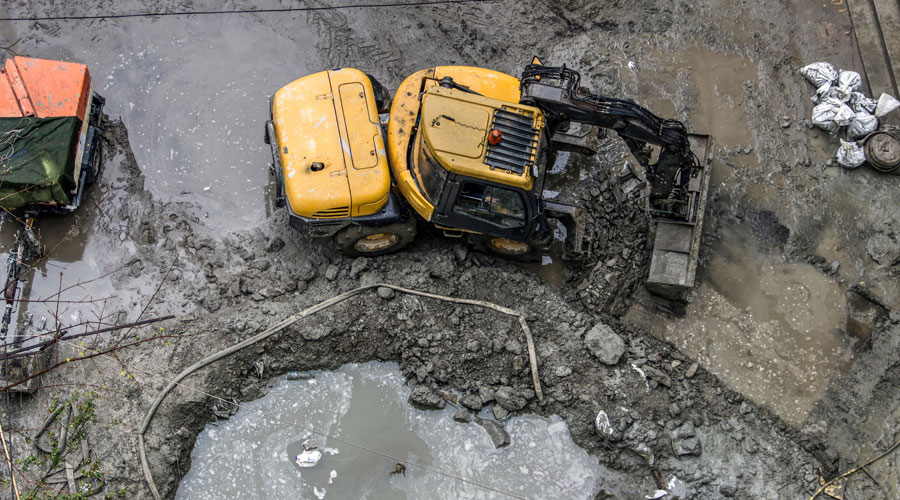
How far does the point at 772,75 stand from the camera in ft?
33.1

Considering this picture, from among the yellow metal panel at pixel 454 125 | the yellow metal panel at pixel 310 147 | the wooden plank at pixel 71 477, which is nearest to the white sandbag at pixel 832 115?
the yellow metal panel at pixel 454 125

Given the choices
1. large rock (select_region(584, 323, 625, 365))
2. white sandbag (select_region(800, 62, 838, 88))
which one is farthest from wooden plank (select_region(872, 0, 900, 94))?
large rock (select_region(584, 323, 625, 365))

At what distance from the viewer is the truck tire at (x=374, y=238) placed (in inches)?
332

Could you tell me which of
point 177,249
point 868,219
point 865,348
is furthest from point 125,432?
point 868,219

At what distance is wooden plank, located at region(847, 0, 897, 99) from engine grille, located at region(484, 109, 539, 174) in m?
5.79

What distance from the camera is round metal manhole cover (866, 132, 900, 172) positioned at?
369 inches

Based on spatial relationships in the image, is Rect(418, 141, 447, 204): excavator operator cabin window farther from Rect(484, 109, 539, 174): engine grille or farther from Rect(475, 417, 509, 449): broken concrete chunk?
Rect(475, 417, 509, 449): broken concrete chunk

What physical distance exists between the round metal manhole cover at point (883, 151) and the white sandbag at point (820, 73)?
3.36 feet

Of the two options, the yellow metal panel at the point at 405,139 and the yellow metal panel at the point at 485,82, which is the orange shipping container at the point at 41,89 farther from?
the yellow metal panel at the point at 485,82

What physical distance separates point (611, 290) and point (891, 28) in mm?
6096

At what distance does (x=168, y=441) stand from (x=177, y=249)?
8.38 ft

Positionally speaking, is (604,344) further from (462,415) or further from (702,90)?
(702,90)

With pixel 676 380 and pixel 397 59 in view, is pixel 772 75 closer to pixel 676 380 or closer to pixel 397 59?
pixel 676 380

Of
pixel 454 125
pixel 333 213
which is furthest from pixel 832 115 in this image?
pixel 333 213
